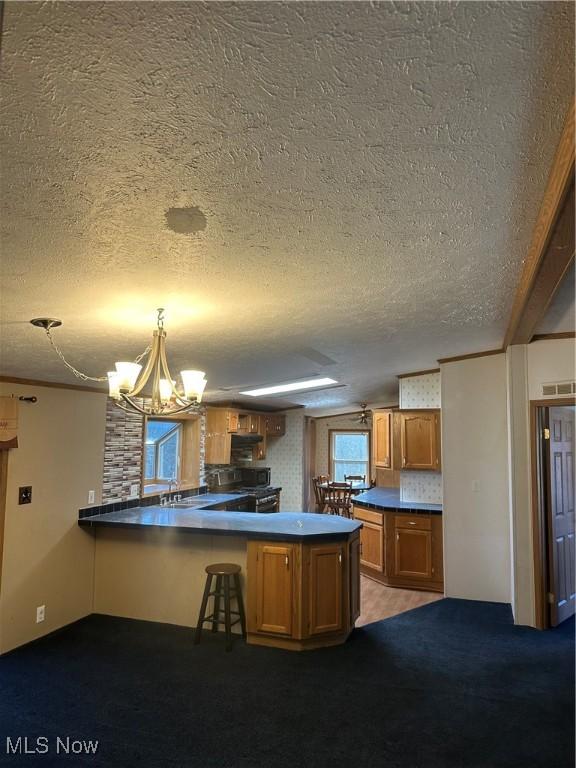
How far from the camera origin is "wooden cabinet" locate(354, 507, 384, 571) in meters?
5.48

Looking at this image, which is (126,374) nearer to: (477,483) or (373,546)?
(477,483)

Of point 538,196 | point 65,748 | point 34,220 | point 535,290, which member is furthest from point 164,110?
point 65,748

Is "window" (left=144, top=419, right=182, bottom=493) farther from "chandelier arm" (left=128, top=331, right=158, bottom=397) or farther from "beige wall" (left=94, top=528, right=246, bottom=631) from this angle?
"chandelier arm" (left=128, top=331, right=158, bottom=397)

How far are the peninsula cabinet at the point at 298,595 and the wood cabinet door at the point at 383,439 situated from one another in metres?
2.38

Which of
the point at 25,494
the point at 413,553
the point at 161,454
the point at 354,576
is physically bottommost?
the point at 413,553

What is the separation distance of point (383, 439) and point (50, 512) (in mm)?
3840

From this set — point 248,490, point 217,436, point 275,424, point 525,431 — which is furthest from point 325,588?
point 275,424

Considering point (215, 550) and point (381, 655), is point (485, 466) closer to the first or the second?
point (381, 655)

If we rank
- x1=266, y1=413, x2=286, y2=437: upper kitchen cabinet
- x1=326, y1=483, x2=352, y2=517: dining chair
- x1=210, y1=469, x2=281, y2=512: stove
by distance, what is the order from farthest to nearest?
x1=266, y1=413, x2=286, y2=437: upper kitchen cabinet, x1=326, y1=483, x2=352, y2=517: dining chair, x1=210, y1=469, x2=281, y2=512: stove

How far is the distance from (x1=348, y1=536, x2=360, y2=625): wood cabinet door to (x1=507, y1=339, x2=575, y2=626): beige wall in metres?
1.25

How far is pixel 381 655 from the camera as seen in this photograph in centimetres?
349

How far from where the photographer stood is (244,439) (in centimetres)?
740

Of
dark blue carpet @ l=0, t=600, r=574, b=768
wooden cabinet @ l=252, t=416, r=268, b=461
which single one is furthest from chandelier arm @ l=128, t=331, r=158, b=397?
wooden cabinet @ l=252, t=416, r=268, b=461

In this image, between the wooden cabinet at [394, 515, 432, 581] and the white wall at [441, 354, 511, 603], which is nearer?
the white wall at [441, 354, 511, 603]
